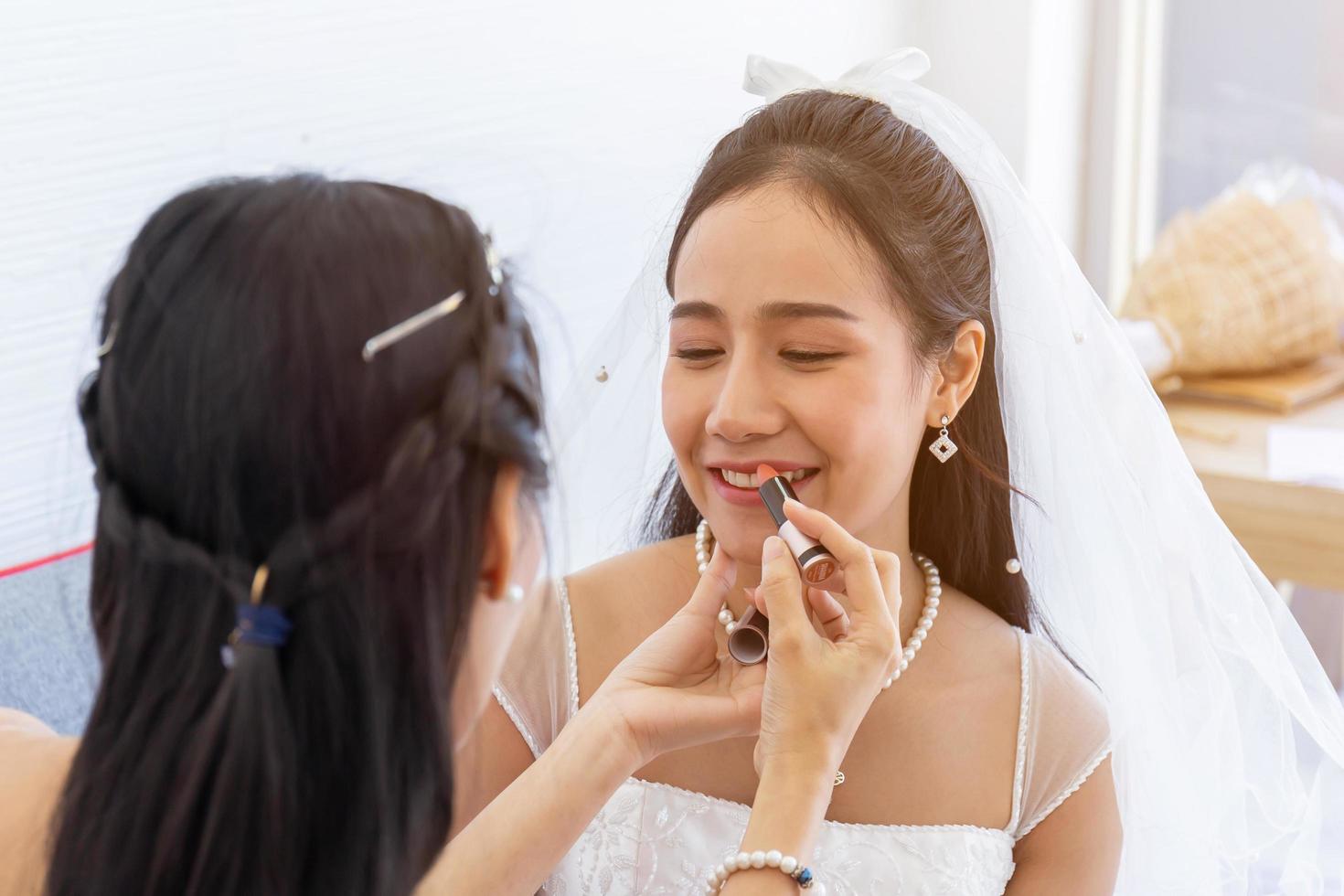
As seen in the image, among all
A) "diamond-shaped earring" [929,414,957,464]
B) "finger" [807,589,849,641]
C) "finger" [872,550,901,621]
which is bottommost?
"finger" [807,589,849,641]

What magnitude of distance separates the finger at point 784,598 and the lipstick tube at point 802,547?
1 cm

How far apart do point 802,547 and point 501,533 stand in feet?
1.16

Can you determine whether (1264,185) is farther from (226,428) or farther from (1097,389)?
(226,428)

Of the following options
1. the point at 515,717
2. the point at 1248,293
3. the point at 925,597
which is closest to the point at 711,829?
the point at 515,717

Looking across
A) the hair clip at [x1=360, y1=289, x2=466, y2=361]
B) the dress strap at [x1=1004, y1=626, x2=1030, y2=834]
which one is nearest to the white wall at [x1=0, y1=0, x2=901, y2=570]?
the hair clip at [x1=360, y1=289, x2=466, y2=361]

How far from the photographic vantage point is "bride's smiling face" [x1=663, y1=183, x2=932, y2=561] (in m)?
1.14

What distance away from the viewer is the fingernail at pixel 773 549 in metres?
0.99

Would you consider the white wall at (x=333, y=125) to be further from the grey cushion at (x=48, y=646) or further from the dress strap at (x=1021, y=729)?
the dress strap at (x=1021, y=729)

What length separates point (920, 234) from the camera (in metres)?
1.22

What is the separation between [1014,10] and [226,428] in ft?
7.49

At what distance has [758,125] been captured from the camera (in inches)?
50.4

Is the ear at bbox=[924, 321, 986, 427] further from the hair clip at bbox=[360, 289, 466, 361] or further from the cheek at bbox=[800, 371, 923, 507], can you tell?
the hair clip at bbox=[360, 289, 466, 361]

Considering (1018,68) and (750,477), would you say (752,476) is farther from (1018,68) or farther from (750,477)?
(1018,68)

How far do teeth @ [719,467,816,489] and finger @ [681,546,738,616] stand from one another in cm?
6
